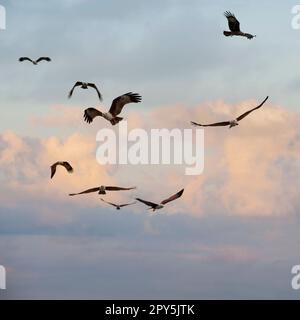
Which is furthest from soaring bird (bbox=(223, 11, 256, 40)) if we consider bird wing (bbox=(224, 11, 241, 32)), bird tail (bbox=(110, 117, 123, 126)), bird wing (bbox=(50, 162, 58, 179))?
bird wing (bbox=(50, 162, 58, 179))

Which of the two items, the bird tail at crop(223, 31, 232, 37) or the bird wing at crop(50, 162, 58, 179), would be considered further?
the bird tail at crop(223, 31, 232, 37)

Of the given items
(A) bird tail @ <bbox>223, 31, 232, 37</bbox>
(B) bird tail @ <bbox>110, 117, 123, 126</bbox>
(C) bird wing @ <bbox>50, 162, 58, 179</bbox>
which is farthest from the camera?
(A) bird tail @ <bbox>223, 31, 232, 37</bbox>

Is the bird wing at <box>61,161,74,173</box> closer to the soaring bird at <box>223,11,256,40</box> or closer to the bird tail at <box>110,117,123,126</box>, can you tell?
the bird tail at <box>110,117,123,126</box>

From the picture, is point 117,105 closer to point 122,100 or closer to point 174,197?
point 122,100

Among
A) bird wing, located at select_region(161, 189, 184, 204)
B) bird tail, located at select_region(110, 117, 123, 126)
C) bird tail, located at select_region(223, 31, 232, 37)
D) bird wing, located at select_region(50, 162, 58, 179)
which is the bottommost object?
bird wing, located at select_region(161, 189, 184, 204)

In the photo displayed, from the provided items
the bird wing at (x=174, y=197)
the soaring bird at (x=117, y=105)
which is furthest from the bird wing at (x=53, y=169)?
the bird wing at (x=174, y=197)

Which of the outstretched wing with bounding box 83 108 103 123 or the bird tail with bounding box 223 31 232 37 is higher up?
the bird tail with bounding box 223 31 232 37

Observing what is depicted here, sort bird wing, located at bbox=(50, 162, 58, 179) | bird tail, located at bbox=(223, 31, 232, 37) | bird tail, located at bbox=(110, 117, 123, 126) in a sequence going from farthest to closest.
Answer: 1. bird tail, located at bbox=(223, 31, 232, 37)
2. bird wing, located at bbox=(50, 162, 58, 179)
3. bird tail, located at bbox=(110, 117, 123, 126)
